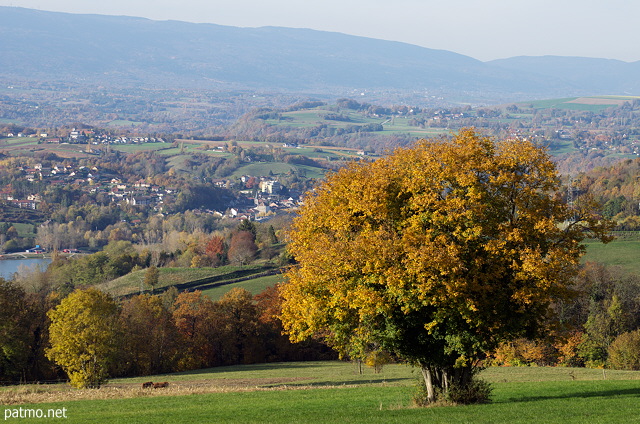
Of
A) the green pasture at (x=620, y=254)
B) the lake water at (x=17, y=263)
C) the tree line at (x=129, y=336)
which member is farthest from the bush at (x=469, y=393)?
the lake water at (x=17, y=263)

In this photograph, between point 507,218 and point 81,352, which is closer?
point 507,218

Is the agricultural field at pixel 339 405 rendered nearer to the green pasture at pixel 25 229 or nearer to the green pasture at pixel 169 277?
the green pasture at pixel 169 277

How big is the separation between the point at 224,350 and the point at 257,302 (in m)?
10.1

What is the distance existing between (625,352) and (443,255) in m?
39.4

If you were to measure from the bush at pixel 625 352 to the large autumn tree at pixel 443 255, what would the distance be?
33.6 m

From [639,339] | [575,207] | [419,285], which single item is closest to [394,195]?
[419,285]

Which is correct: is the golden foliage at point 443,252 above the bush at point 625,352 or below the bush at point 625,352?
above

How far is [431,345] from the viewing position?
22.3 metres

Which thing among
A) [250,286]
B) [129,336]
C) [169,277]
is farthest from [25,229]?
[129,336]

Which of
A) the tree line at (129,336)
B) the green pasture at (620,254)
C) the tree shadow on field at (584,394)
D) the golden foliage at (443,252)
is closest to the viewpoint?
the golden foliage at (443,252)

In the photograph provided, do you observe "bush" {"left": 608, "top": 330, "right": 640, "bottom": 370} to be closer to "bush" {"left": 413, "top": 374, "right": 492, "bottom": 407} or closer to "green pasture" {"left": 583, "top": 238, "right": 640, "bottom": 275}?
"green pasture" {"left": 583, "top": 238, "right": 640, "bottom": 275}

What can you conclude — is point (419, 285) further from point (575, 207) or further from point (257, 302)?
point (257, 302)

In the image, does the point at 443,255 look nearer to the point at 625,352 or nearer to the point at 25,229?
the point at 625,352

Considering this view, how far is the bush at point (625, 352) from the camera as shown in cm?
5222
